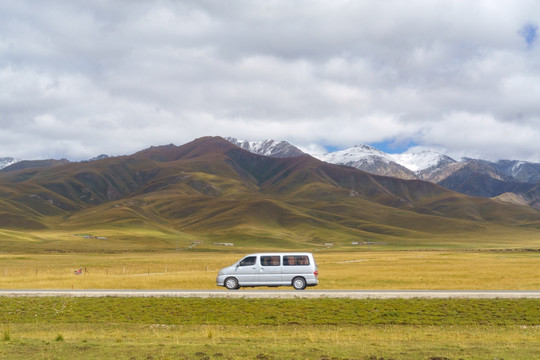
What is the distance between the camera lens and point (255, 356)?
18.0 meters

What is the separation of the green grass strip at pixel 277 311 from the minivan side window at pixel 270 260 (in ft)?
23.3

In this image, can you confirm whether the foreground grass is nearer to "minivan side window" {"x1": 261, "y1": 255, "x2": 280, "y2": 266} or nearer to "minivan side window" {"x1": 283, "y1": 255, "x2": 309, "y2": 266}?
"minivan side window" {"x1": 261, "y1": 255, "x2": 280, "y2": 266}

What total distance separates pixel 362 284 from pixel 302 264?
→ 466 inches

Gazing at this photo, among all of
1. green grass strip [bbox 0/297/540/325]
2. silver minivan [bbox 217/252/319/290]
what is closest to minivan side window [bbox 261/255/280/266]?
silver minivan [bbox 217/252/319/290]

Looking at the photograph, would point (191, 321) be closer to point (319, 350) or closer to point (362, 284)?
point (319, 350)

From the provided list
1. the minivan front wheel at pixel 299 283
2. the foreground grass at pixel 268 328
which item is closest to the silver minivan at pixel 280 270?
the minivan front wheel at pixel 299 283

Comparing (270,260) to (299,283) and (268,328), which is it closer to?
(299,283)

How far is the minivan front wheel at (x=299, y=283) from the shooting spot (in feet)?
128

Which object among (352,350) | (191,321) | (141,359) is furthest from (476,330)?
(141,359)

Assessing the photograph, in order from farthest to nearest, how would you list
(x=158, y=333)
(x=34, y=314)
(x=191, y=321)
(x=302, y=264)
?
(x=302, y=264) < (x=34, y=314) < (x=191, y=321) < (x=158, y=333)

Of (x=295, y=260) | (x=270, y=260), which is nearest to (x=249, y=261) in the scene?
(x=270, y=260)

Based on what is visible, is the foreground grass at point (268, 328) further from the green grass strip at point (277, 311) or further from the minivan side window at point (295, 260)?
the minivan side window at point (295, 260)

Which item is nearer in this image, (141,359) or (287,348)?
(141,359)

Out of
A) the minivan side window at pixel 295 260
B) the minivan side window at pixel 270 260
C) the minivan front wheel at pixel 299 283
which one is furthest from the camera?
the minivan side window at pixel 270 260
